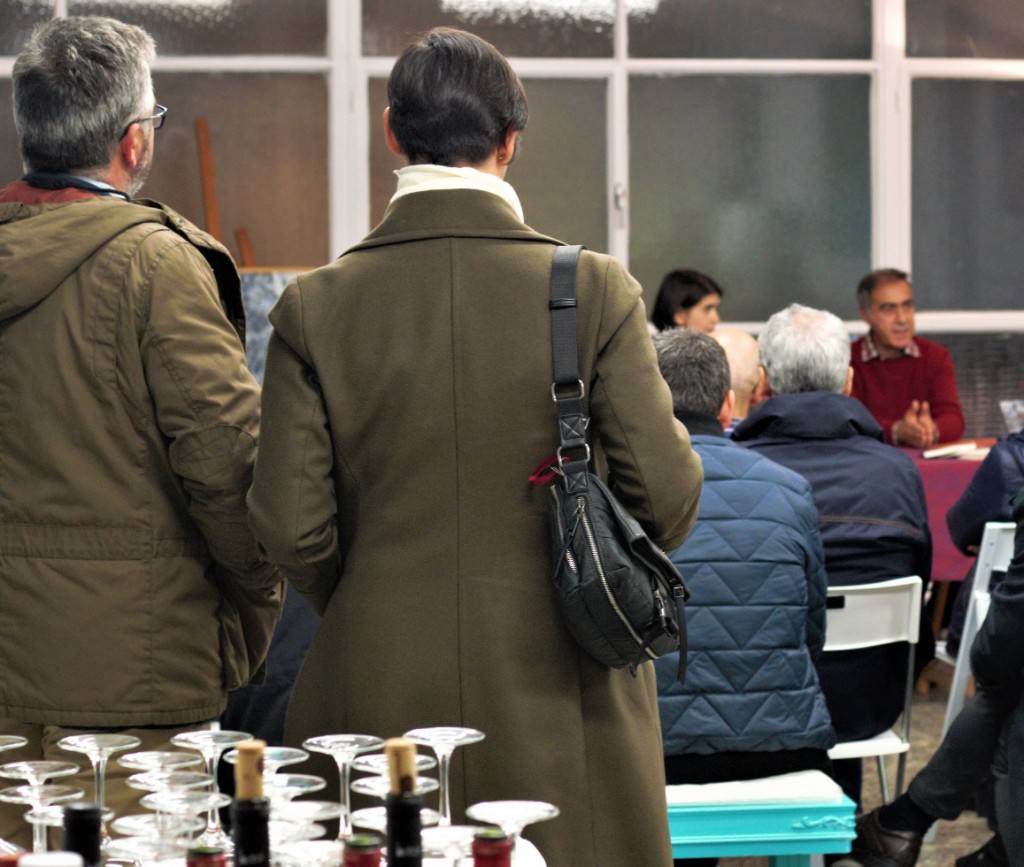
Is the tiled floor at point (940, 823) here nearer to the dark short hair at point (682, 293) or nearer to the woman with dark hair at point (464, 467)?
the dark short hair at point (682, 293)

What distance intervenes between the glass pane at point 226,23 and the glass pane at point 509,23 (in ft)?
0.84

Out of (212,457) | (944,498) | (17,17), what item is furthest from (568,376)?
(17,17)

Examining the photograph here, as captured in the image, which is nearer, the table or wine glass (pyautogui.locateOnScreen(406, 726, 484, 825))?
wine glass (pyautogui.locateOnScreen(406, 726, 484, 825))

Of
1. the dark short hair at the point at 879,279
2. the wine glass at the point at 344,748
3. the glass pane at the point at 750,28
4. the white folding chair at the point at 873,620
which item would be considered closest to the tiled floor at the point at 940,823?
the white folding chair at the point at 873,620

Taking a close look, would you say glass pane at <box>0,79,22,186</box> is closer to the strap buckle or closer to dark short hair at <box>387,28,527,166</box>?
dark short hair at <box>387,28,527,166</box>

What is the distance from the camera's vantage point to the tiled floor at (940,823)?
4.25 metres

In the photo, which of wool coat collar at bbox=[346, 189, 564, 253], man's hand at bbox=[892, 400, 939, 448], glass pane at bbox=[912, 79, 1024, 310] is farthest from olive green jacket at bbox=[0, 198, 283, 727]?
glass pane at bbox=[912, 79, 1024, 310]

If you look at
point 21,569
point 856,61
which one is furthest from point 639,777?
point 856,61

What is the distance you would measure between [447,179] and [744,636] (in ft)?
4.17

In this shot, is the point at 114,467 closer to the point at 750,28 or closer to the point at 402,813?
the point at 402,813

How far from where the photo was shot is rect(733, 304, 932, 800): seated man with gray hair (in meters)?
3.79

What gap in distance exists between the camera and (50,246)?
2.25 meters

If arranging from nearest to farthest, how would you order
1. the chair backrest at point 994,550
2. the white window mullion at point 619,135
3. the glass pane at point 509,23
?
the chair backrest at point 994,550, the glass pane at point 509,23, the white window mullion at point 619,135

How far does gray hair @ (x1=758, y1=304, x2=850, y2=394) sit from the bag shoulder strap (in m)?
1.97
